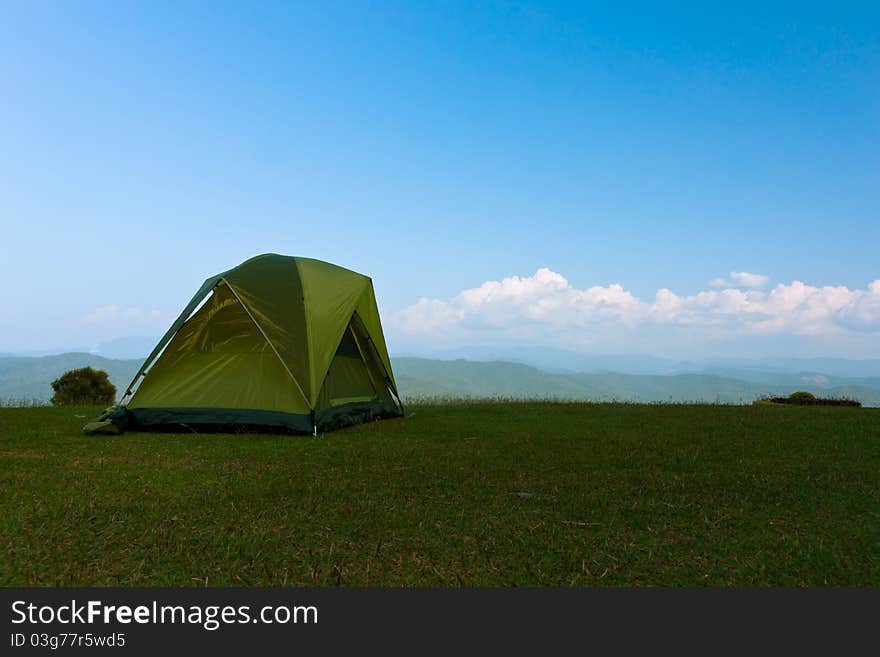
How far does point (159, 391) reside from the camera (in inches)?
420

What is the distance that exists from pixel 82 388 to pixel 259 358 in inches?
420

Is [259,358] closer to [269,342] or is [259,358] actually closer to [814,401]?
[269,342]

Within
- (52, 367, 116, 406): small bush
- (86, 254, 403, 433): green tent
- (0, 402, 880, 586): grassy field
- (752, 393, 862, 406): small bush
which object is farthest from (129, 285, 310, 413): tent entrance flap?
(752, 393, 862, 406): small bush

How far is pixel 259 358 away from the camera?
10602 mm

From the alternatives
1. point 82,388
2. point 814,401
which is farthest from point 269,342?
point 814,401

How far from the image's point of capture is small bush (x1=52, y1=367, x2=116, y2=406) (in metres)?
17.9

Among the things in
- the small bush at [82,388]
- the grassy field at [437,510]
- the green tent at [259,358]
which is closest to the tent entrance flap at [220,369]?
the green tent at [259,358]

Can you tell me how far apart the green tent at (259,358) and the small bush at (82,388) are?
8511 mm

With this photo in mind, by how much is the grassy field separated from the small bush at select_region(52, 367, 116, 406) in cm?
885

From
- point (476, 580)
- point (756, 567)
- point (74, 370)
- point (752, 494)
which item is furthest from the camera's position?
point (74, 370)

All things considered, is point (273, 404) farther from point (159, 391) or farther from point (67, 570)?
point (67, 570)

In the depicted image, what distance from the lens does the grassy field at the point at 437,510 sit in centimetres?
386

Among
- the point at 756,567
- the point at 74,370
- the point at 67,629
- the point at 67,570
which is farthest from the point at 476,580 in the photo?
the point at 74,370

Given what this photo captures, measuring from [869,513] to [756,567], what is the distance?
216 cm
